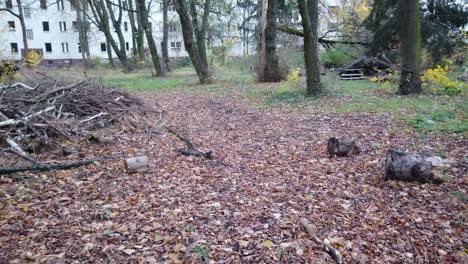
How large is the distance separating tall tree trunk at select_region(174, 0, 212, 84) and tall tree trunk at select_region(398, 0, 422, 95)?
8.85 m

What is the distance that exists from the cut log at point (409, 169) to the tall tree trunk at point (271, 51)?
1113 centimetres

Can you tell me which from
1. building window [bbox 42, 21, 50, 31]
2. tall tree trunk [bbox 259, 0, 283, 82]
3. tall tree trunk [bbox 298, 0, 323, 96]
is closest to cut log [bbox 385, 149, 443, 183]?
tall tree trunk [bbox 298, 0, 323, 96]

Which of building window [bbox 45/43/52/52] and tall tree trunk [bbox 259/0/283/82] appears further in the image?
building window [bbox 45/43/52/52]

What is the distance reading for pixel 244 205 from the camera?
359 centimetres

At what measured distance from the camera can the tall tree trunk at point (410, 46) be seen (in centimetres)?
953

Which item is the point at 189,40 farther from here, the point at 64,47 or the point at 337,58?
the point at 64,47

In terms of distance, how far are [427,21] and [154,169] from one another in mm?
14464

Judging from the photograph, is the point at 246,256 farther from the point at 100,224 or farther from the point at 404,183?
the point at 404,183

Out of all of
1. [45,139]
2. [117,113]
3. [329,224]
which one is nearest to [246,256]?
A: [329,224]

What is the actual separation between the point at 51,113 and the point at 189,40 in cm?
1050

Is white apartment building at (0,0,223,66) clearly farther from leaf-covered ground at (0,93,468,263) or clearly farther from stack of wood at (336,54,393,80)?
leaf-covered ground at (0,93,468,263)

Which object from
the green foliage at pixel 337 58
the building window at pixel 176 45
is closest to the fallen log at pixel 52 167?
the green foliage at pixel 337 58

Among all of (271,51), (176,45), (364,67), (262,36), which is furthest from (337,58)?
(176,45)

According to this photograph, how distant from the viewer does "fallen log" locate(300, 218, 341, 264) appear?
107 inches
